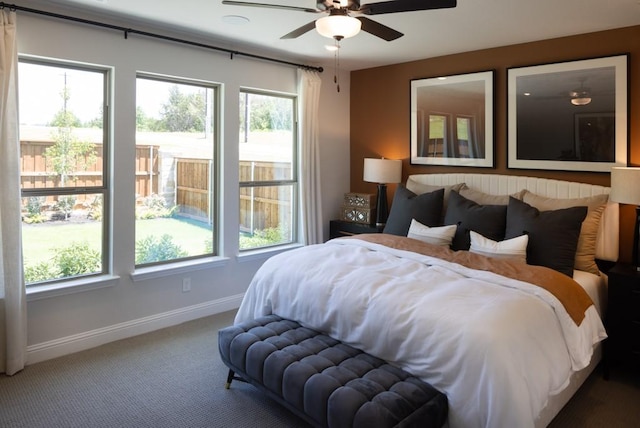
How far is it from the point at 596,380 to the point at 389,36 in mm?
2681

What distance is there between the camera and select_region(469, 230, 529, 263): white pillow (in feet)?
10.8

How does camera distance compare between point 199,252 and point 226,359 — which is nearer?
point 226,359

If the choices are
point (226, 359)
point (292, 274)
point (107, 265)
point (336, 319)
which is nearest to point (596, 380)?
point (336, 319)

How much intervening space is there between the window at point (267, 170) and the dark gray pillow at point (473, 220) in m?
1.85

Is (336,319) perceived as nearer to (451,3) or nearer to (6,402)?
(451,3)

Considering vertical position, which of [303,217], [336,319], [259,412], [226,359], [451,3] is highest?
[451,3]

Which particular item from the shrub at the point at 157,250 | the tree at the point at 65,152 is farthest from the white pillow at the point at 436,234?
the tree at the point at 65,152

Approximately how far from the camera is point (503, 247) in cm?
336

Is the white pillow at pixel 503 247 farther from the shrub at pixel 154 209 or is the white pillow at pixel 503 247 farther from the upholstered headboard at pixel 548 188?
the shrub at pixel 154 209

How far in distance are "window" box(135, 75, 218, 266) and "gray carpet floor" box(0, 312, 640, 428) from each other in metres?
A: 0.98

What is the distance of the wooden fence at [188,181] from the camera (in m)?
3.41

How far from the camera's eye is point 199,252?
175 inches

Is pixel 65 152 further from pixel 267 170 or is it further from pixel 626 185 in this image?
pixel 626 185

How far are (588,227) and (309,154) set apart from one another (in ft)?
8.88
